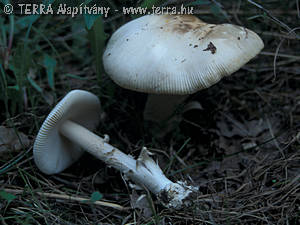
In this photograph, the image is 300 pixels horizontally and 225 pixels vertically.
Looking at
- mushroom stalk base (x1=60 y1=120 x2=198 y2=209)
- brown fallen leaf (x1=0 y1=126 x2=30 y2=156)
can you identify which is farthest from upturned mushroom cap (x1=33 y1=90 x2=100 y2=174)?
brown fallen leaf (x1=0 y1=126 x2=30 y2=156)

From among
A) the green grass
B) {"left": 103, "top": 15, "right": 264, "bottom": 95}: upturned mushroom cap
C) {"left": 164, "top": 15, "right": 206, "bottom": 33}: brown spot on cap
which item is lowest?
the green grass

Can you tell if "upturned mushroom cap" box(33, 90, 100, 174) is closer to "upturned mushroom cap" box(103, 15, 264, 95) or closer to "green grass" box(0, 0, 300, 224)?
"green grass" box(0, 0, 300, 224)

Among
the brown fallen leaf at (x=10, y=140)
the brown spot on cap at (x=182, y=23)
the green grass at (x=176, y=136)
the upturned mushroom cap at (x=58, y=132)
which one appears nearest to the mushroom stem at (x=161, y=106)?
the green grass at (x=176, y=136)

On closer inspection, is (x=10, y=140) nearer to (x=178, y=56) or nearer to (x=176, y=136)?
(x=176, y=136)

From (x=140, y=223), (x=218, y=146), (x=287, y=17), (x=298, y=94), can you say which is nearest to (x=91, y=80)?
(x=218, y=146)

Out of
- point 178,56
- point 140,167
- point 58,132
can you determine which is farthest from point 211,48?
point 58,132

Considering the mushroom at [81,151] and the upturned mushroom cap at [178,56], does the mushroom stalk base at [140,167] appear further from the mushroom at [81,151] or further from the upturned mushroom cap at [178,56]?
the upturned mushroom cap at [178,56]
